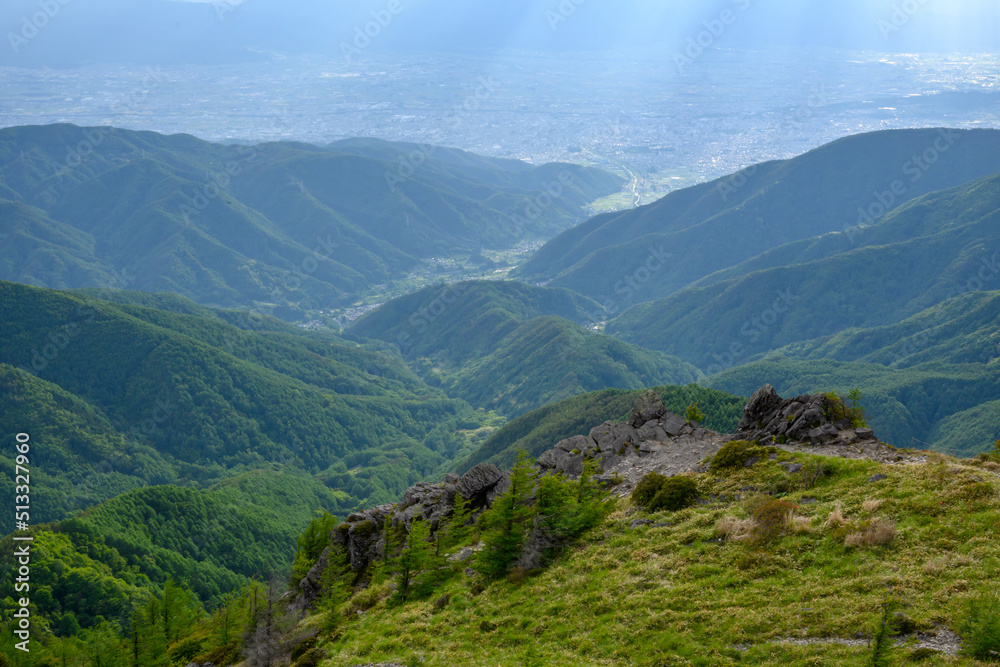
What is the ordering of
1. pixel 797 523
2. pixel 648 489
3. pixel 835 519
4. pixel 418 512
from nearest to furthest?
1. pixel 835 519
2. pixel 797 523
3. pixel 648 489
4. pixel 418 512

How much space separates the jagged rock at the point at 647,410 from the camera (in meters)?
62.9

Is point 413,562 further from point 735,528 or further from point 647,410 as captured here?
point 647,410

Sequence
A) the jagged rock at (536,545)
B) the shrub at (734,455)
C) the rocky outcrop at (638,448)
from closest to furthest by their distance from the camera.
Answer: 1. the jagged rock at (536,545)
2. the shrub at (734,455)
3. the rocky outcrop at (638,448)

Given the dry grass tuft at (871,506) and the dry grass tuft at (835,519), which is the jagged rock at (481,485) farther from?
the dry grass tuft at (871,506)

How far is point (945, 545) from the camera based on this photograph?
3016cm

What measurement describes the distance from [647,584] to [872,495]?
13.1 m

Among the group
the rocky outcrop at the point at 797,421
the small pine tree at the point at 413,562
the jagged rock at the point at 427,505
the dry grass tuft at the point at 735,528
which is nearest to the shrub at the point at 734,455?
the rocky outcrop at the point at 797,421

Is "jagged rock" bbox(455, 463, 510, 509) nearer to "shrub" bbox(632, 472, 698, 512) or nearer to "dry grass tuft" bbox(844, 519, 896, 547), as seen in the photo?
"shrub" bbox(632, 472, 698, 512)

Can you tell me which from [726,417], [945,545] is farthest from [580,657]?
[726,417]

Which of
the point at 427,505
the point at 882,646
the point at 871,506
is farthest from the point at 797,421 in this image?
the point at 427,505

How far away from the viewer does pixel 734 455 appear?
46.4 m

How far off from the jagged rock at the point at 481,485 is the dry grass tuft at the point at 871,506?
88.8 ft

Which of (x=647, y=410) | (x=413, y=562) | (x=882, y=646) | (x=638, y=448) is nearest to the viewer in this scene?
(x=882, y=646)

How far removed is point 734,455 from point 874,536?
1478 cm
